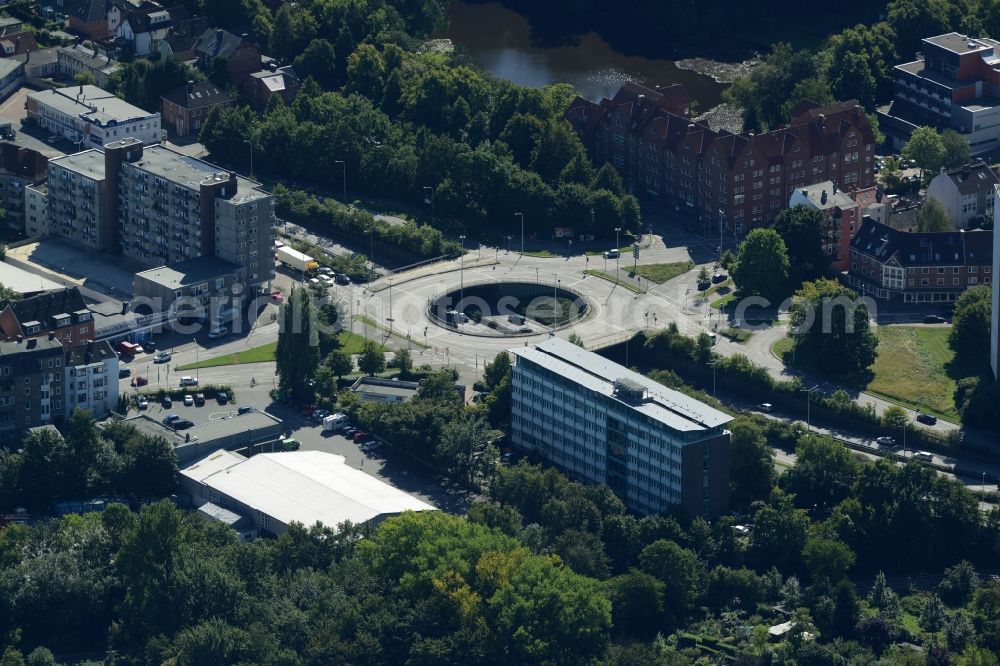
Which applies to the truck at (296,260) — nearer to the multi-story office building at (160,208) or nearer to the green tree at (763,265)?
the multi-story office building at (160,208)

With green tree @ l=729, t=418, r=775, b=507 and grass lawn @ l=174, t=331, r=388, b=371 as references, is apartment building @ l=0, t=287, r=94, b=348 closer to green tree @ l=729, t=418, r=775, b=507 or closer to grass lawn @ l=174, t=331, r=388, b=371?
grass lawn @ l=174, t=331, r=388, b=371

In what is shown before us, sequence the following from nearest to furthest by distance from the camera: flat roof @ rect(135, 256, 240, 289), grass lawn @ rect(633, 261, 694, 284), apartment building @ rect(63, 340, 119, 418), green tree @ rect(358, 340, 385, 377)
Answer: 1. apartment building @ rect(63, 340, 119, 418)
2. green tree @ rect(358, 340, 385, 377)
3. flat roof @ rect(135, 256, 240, 289)
4. grass lawn @ rect(633, 261, 694, 284)

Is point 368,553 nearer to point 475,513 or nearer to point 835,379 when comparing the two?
point 475,513

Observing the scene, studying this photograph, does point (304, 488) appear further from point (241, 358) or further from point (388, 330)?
point (388, 330)

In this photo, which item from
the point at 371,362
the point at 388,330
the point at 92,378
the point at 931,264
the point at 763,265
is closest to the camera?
the point at 92,378

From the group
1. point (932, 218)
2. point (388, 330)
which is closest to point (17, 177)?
point (388, 330)

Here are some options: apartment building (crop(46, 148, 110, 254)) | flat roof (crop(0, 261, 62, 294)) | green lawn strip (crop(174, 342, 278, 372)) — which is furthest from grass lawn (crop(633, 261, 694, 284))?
flat roof (crop(0, 261, 62, 294))
